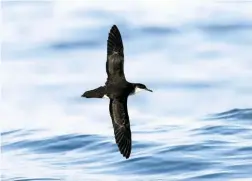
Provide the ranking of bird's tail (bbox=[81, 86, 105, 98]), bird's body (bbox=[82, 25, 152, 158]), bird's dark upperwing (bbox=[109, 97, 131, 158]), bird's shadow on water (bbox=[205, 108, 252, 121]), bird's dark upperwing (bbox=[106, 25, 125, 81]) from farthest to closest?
bird's shadow on water (bbox=[205, 108, 252, 121]) → bird's dark upperwing (bbox=[106, 25, 125, 81]) → bird's dark upperwing (bbox=[109, 97, 131, 158]) → bird's body (bbox=[82, 25, 152, 158]) → bird's tail (bbox=[81, 86, 105, 98])

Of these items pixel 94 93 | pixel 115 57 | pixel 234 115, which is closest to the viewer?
pixel 94 93

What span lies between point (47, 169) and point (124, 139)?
11.0ft

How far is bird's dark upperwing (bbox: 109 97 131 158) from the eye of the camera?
60.6ft

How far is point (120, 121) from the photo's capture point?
18.6m

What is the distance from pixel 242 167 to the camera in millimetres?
20609

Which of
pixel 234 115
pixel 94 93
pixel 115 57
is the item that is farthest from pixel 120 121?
pixel 234 115

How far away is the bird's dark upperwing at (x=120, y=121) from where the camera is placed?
18.5 metres

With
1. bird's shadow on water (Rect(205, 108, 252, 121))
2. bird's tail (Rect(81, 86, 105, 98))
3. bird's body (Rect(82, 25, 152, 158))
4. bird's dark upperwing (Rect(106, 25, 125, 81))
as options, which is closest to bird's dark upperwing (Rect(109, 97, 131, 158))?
bird's body (Rect(82, 25, 152, 158))

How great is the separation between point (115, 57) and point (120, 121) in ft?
3.16

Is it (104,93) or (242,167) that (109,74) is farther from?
(242,167)

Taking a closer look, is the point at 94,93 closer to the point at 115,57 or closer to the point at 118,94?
the point at 118,94

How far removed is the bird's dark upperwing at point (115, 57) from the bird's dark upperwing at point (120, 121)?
406 millimetres

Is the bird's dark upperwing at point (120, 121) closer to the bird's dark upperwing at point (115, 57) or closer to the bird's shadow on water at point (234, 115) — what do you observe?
the bird's dark upperwing at point (115, 57)

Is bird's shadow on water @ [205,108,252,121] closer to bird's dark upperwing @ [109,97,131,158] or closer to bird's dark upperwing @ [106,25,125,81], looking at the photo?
bird's dark upperwing @ [106,25,125,81]
